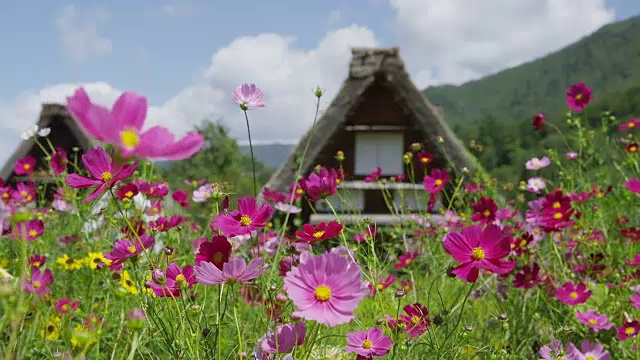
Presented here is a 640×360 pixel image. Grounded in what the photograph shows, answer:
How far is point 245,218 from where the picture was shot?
1.01 m

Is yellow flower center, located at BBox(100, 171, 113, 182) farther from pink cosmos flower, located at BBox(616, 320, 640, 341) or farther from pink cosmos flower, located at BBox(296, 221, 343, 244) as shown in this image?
pink cosmos flower, located at BBox(616, 320, 640, 341)

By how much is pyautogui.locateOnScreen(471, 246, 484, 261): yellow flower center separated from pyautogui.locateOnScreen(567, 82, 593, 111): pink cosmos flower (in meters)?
2.09

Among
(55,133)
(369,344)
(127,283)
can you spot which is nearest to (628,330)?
Result: (369,344)

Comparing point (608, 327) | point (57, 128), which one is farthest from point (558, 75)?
point (608, 327)

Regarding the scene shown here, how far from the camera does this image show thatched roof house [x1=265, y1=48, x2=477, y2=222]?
7.73m

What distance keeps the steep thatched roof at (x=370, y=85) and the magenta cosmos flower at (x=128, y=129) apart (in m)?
6.92

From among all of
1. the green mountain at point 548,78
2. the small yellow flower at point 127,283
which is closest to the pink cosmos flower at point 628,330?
the small yellow flower at point 127,283

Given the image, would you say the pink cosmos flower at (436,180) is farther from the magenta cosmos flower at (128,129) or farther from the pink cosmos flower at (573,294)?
the magenta cosmos flower at (128,129)

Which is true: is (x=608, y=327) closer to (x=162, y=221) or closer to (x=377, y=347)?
(x=377, y=347)

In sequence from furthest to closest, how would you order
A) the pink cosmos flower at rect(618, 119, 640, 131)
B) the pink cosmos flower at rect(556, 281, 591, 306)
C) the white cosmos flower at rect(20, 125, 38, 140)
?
the pink cosmos flower at rect(618, 119, 640, 131) < the white cosmos flower at rect(20, 125, 38, 140) < the pink cosmos flower at rect(556, 281, 591, 306)

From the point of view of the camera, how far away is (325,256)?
78cm

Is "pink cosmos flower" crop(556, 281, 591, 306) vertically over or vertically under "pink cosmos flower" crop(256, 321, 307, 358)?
under

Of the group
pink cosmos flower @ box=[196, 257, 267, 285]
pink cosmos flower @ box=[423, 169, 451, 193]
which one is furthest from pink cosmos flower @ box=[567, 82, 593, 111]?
pink cosmos flower @ box=[196, 257, 267, 285]

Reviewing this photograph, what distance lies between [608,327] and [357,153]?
6.49 m
